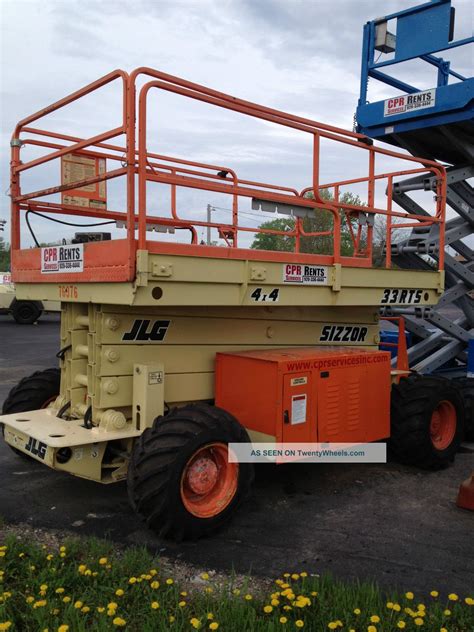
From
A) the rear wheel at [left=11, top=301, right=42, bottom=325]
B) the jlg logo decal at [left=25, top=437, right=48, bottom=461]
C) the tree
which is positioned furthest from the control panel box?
the rear wheel at [left=11, top=301, right=42, bottom=325]

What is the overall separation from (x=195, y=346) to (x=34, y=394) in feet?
5.38

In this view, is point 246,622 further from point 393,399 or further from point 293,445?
point 393,399

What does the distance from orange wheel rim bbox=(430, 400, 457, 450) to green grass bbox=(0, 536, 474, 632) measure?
2.46m

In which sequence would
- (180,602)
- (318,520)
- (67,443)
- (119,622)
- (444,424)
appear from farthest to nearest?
(444,424) → (318,520) → (67,443) → (180,602) → (119,622)

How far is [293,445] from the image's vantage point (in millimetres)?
4480

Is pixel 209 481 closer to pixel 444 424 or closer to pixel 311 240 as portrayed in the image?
pixel 444 424

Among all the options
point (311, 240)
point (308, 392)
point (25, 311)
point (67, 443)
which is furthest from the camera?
point (311, 240)

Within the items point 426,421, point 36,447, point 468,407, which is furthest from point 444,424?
point 36,447

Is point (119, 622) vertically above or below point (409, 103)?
below

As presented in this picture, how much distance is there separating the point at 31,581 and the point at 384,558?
213 centimetres

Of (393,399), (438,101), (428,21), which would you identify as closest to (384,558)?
(393,399)

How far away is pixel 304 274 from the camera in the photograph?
4625 mm

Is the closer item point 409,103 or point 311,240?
point 409,103

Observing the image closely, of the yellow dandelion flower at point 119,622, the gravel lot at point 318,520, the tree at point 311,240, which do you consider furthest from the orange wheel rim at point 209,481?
the tree at point 311,240
